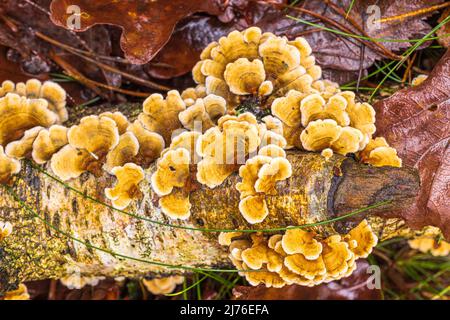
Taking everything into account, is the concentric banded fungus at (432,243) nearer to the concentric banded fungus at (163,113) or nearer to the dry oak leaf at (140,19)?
the concentric banded fungus at (163,113)

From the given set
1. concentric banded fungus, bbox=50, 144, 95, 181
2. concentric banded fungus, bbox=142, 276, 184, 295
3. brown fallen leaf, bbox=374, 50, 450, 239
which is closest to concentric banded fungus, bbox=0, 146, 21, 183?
concentric banded fungus, bbox=50, 144, 95, 181

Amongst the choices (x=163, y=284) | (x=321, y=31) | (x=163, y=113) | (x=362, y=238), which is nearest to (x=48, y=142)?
(x=163, y=113)

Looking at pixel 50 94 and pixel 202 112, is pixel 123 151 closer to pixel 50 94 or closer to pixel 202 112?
pixel 202 112

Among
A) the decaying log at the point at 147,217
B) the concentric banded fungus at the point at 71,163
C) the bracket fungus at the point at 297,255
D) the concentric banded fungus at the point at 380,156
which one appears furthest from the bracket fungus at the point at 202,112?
the concentric banded fungus at the point at 380,156

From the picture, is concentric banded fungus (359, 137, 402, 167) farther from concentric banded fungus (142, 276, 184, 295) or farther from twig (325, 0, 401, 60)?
concentric banded fungus (142, 276, 184, 295)

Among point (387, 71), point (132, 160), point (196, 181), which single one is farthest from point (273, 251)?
point (387, 71)

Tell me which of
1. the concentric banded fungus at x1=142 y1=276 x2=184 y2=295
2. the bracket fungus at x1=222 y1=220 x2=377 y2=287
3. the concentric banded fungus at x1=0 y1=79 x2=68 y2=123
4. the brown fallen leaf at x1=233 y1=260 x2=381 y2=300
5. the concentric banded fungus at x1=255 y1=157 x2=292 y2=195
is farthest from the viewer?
the brown fallen leaf at x1=233 y1=260 x2=381 y2=300

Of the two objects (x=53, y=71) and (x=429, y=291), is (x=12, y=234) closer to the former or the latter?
(x=53, y=71)
